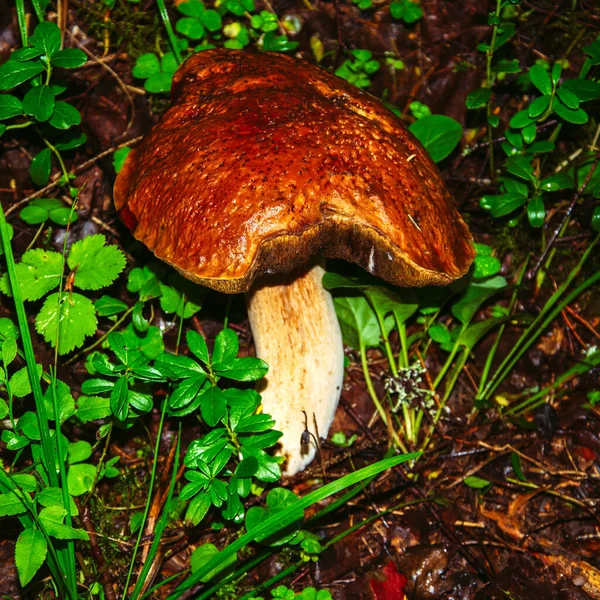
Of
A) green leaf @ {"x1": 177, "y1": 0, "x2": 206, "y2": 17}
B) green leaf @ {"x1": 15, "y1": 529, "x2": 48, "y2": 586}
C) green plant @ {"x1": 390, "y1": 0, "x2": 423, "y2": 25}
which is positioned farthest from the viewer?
green plant @ {"x1": 390, "y1": 0, "x2": 423, "y2": 25}

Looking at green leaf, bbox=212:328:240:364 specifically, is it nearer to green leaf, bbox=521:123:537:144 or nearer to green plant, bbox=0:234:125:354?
green plant, bbox=0:234:125:354

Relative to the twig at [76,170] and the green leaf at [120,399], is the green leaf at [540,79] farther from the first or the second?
the green leaf at [120,399]

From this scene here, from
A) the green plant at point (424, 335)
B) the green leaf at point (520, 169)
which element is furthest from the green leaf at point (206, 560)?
the green leaf at point (520, 169)

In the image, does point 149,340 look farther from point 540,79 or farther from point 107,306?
point 540,79

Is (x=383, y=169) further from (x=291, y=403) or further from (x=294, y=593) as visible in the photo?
(x=294, y=593)

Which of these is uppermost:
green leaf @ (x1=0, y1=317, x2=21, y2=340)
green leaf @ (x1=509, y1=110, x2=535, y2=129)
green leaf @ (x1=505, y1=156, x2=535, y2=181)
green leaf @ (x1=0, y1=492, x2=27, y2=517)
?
green leaf @ (x1=509, y1=110, x2=535, y2=129)

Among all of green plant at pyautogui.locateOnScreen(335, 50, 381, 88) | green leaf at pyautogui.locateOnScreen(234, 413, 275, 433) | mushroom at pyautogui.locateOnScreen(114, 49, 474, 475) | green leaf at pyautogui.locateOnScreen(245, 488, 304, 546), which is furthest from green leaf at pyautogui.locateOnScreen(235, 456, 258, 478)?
green plant at pyautogui.locateOnScreen(335, 50, 381, 88)
